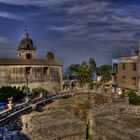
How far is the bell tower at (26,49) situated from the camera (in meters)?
61.6

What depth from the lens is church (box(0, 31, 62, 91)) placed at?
157ft

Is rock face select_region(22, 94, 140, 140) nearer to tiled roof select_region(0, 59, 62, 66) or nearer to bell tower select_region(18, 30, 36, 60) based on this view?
tiled roof select_region(0, 59, 62, 66)

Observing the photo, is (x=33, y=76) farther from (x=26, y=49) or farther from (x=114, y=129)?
(x=114, y=129)

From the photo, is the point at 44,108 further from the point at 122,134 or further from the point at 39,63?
the point at 122,134

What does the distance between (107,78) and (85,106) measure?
34.9 meters

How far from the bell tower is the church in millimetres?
8737

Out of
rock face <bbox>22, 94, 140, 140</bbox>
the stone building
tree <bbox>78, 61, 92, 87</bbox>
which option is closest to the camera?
rock face <bbox>22, 94, 140, 140</bbox>

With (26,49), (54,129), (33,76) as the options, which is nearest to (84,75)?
(33,76)

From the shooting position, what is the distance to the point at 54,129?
1881 centimetres

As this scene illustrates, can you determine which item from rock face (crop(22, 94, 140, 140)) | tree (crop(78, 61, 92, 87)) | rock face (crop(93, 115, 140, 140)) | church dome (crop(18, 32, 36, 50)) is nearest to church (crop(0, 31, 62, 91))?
tree (crop(78, 61, 92, 87))

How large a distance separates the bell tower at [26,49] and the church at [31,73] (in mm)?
8737

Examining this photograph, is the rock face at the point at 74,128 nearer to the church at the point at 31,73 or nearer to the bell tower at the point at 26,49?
the church at the point at 31,73

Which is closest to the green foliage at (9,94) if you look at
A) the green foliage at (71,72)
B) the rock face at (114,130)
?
the rock face at (114,130)

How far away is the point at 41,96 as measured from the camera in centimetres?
3956
